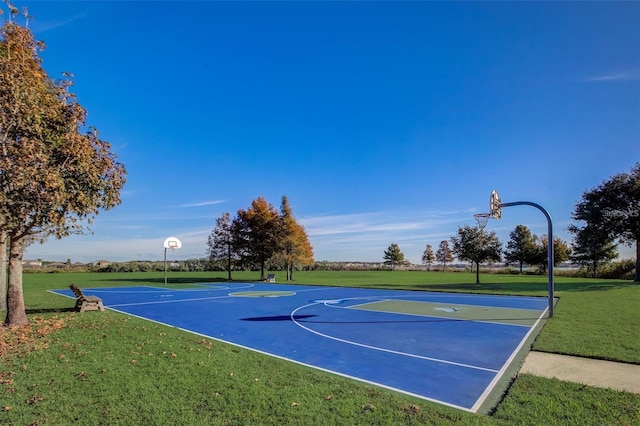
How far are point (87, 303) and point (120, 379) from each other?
373 inches

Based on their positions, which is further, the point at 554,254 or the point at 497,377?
the point at 554,254

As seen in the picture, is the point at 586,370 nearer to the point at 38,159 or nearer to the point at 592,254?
the point at 38,159

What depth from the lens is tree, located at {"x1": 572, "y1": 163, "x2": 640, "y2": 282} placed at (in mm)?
27328

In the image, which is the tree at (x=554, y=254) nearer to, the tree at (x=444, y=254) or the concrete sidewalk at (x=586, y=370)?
the tree at (x=444, y=254)

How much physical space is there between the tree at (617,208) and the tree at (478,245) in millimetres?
6816

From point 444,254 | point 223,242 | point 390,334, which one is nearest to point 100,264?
point 223,242

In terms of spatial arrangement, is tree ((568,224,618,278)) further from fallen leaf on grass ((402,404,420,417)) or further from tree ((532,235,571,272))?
fallen leaf on grass ((402,404,420,417))

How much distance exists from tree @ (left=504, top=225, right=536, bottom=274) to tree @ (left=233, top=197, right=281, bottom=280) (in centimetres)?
3904

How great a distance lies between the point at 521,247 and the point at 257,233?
140 ft

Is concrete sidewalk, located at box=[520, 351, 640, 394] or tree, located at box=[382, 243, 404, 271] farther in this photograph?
tree, located at box=[382, 243, 404, 271]

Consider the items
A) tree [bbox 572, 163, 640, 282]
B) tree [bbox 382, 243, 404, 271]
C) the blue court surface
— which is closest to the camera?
the blue court surface

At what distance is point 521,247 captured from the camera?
56.4 m

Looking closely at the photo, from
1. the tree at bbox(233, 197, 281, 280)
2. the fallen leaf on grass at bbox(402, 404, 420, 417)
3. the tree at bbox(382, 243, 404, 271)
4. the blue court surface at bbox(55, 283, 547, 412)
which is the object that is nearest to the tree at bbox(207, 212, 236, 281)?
the tree at bbox(233, 197, 281, 280)

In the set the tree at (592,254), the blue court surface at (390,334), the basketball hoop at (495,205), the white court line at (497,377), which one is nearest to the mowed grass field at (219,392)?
the white court line at (497,377)
